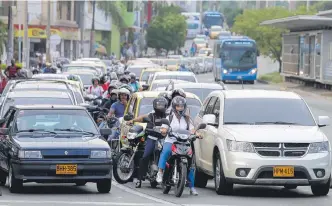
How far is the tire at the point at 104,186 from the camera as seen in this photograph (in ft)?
55.6

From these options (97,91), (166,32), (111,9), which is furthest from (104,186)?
(166,32)

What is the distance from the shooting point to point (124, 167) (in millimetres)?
18797

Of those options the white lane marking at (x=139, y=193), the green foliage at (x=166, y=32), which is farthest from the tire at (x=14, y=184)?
the green foliage at (x=166, y=32)

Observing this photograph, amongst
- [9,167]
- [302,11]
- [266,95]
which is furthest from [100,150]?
[302,11]

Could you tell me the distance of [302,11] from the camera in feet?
326

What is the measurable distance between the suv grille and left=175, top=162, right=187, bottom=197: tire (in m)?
1.13

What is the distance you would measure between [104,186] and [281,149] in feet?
9.54

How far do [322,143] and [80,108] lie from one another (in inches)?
162

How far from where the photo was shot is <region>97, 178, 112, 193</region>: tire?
55.6ft

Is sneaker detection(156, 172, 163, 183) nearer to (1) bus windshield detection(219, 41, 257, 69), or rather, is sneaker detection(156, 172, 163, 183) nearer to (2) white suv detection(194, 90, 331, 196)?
(2) white suv detection(194, 90, 331, 196)

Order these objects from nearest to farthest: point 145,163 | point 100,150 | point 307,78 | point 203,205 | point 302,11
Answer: point 203,205
point 100,150
point 145,163
point 307,78
point 302,11

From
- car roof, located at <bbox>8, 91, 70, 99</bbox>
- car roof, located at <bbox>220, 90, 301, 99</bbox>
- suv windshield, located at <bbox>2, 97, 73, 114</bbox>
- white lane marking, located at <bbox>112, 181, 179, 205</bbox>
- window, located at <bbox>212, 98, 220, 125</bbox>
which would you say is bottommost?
white lane marking, located at <bbox>112, 181, 179, 205</bbox>

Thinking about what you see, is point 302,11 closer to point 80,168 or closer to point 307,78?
point 307,78

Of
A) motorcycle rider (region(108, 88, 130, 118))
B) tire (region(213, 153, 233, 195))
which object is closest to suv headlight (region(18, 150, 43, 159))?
tire (region(213, 153, 233, 195))
